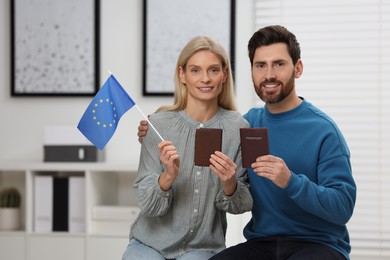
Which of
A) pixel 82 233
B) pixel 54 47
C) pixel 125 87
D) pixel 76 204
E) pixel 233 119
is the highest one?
pixel 54 47

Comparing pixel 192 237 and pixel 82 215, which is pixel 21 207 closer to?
pixel 82 215

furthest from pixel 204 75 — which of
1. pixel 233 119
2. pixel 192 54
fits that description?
pixel 233 119

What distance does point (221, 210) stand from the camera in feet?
8.21

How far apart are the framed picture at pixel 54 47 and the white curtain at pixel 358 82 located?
1.03 m

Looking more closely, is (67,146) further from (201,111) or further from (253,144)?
(253,144)

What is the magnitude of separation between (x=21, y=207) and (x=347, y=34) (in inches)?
88.8

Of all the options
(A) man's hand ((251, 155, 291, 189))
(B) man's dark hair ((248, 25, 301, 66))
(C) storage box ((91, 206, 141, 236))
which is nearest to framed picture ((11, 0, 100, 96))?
(C) storage box ((91, 206, 141, 236))

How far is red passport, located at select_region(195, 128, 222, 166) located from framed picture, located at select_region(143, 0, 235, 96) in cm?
189

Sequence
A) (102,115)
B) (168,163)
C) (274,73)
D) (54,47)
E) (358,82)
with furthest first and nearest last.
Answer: (54,47) → (358,82) → (102,115) → (274,73) → (168,163)

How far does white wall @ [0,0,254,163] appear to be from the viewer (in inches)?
163

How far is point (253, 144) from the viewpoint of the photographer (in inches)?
87.7

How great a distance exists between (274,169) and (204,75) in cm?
48

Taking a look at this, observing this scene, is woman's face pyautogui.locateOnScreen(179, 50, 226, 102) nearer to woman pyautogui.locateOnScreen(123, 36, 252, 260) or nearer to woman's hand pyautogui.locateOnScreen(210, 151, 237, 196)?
woman pyautogui.locateOnScreen(123, 36, 252, 260)

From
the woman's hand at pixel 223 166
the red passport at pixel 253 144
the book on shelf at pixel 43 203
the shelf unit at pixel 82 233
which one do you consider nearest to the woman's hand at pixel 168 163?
the woman's hand at pixel 223 166
